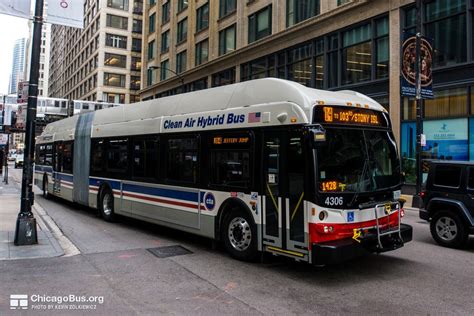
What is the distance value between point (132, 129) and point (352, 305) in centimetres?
757

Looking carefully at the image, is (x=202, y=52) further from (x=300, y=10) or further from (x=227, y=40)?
(x=300, y=10)

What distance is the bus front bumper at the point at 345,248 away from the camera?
590 centimetres

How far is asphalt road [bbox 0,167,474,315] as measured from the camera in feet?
17.0

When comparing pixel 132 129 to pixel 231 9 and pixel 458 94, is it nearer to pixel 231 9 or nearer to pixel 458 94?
pixel 458 94

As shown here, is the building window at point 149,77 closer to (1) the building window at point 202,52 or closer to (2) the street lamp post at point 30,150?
(1) the building window at point 202,52

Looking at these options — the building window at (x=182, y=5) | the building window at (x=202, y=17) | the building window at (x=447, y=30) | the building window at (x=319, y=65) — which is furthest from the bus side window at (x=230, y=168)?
the building window at (x=182, y=5)

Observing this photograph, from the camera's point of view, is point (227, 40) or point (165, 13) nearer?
point (227, 40)

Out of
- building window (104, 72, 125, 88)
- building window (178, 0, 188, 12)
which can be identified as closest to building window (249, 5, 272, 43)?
building window (178, 0, 188, 12)

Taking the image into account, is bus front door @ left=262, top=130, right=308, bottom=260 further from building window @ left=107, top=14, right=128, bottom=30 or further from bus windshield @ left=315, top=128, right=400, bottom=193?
building window @ left=107, top=14, right=128, bottom=30

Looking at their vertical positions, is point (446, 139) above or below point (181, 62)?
below

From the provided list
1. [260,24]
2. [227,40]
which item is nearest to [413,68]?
[260,24]

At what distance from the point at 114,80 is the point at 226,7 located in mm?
46893

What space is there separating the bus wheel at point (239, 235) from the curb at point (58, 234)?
293 cm

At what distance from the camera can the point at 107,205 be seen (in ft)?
39.7
